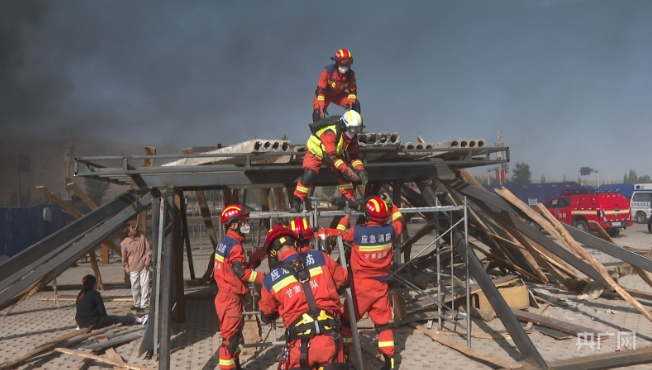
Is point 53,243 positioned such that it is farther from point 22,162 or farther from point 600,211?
point 22,162

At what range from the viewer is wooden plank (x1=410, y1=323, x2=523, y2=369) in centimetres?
632

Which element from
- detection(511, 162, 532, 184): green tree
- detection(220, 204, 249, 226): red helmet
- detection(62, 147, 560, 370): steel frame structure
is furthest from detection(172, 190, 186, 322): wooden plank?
detection(511, 162, 532, 184): green tree

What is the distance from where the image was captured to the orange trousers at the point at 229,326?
6.31m

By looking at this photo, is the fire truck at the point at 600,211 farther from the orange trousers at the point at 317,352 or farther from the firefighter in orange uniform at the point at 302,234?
the orange trousers at the point at 317,352

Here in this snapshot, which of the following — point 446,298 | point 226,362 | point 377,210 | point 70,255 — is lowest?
point 226,362

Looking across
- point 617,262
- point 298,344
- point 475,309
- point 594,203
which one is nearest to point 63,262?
point 298,344

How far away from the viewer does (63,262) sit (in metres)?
6.46

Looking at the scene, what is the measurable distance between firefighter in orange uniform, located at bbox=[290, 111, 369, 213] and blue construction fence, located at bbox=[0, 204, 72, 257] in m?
15.9

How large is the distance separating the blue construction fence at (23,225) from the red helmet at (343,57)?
15.8 m

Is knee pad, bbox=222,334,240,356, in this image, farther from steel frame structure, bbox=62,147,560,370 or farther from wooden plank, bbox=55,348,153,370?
wooden plank, bbox=55,348,153,370

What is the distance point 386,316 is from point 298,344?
8.03 ft

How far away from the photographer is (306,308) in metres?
4.32

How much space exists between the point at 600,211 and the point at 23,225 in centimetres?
2333

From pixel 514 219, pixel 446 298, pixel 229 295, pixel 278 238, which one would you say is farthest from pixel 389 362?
pixel 514 219
